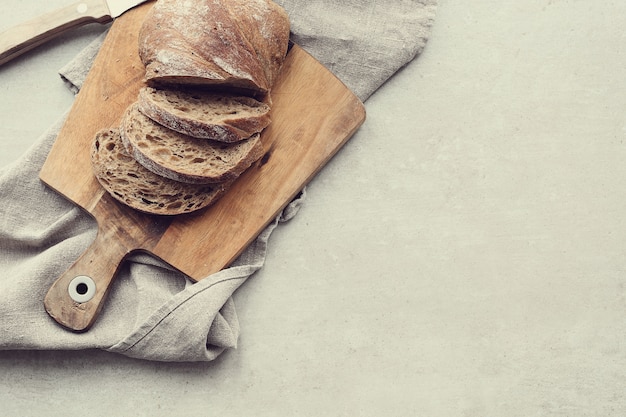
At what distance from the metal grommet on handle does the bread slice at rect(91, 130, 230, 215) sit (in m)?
0.30

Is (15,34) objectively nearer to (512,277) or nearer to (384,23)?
(384,23)

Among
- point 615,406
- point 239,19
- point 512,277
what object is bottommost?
point 615,406

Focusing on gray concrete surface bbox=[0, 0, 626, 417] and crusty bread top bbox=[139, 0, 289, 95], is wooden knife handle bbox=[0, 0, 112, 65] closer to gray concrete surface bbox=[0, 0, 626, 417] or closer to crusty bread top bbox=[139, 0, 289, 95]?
gray concrete surface bbox=[0, 0, 626, 417]

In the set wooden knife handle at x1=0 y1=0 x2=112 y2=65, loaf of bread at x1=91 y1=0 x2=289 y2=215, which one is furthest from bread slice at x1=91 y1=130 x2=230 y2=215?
wooden knife handle at x1=0 y1=0 x2=112 y2=65

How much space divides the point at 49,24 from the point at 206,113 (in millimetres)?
725

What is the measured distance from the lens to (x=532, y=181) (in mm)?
2547

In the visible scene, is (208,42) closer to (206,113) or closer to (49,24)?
(206,113)

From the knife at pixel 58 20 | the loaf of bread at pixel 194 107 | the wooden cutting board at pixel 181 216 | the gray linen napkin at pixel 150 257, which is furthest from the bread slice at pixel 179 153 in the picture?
the knife at pixel 58 20

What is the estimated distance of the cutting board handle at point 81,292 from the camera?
2.29m

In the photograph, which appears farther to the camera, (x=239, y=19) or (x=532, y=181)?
(x=532, y=181)

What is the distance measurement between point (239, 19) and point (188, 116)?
36 centimetres

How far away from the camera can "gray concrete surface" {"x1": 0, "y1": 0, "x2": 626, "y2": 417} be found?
7.97 feet

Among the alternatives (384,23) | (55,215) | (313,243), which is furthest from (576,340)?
(55,215)

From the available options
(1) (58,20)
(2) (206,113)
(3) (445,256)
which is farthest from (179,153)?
(3) (445,256)
